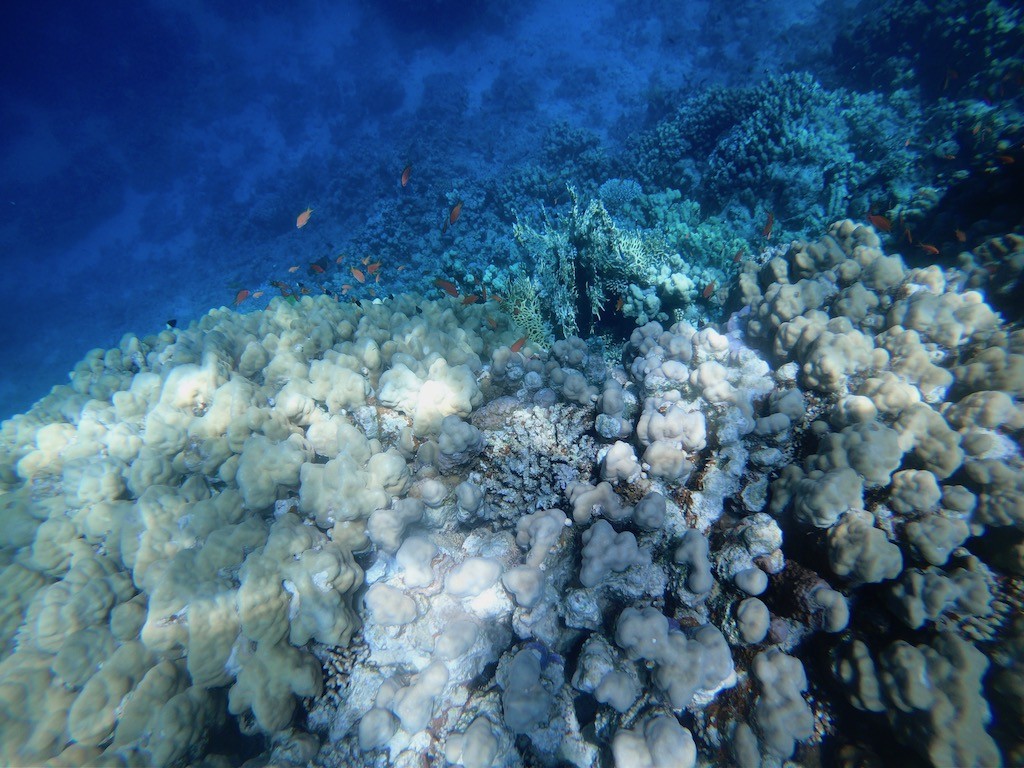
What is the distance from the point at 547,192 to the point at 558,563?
41.1ft

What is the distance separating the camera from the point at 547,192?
42.6 feet

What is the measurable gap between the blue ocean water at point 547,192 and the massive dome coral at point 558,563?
0.14 ft

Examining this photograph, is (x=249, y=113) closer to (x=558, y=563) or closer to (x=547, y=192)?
(x=547, y=192)

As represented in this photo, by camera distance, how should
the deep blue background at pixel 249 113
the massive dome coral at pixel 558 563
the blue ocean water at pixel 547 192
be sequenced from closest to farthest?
the massive dome coral at pixel 558 563, the blue ocean water at pixel 547 192, the deep blue background at pixel 249 113

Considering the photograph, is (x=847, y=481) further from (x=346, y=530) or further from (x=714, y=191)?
→ (x=714, y=191)

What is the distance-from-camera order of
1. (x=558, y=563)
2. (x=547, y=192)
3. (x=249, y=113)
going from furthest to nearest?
1. (x=249, y=113)
2. (x=547, y=192)
3. (x=558, y=563)

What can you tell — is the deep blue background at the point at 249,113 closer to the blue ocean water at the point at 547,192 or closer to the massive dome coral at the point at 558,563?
the blue ocean water at the point at 547,192

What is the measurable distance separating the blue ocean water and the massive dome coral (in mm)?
43

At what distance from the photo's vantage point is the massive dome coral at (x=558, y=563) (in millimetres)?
2119

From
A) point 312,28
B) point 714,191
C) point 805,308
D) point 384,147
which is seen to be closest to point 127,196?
point 312,28

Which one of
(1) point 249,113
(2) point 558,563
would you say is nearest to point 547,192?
(2) point 558,563

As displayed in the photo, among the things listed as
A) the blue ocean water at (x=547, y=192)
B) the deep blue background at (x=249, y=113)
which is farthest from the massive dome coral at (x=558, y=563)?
the deep blue background at (x=249, y=113)

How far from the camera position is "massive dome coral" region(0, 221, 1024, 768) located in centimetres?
212

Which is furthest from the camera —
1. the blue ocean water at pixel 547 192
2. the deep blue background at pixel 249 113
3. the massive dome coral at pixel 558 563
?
the deep blue background at pixel 249 113
